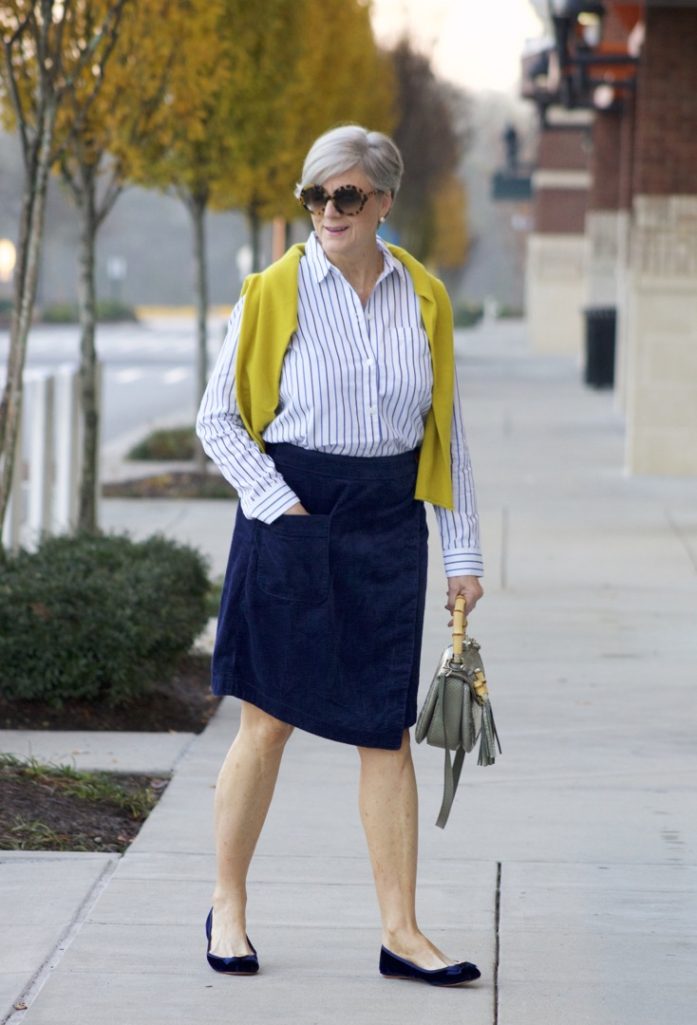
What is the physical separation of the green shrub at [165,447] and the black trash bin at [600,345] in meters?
9.77

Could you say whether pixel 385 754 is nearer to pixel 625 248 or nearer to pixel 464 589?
pixel 464 589

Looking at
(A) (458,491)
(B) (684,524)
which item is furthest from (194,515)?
(A) (458,491)

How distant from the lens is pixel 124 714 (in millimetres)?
6766

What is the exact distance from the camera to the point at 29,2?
7301 millimetres

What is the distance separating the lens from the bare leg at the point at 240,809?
4152mm

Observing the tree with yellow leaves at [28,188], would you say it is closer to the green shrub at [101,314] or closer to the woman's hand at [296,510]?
the woman's hand at [296,510]

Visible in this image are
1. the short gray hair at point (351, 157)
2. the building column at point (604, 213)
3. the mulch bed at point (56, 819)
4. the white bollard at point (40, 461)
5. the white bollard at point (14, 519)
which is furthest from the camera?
the building column at point (604, 213)

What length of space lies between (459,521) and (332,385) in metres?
0.47

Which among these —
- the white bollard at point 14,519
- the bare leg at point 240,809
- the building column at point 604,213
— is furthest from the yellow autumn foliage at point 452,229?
the bare leg at point 240,809

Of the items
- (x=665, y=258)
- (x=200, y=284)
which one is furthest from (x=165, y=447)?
(x=665, y=258)

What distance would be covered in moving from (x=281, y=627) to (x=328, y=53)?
1558cm

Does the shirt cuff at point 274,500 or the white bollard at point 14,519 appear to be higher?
the shirt cuff at point 274,500

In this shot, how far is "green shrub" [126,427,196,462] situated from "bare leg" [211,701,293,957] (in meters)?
12.3

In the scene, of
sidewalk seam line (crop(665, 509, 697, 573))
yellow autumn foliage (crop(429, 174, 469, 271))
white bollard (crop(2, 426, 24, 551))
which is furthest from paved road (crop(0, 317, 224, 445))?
yellow autumn foliage (crop(429, 174, 469, 271))
